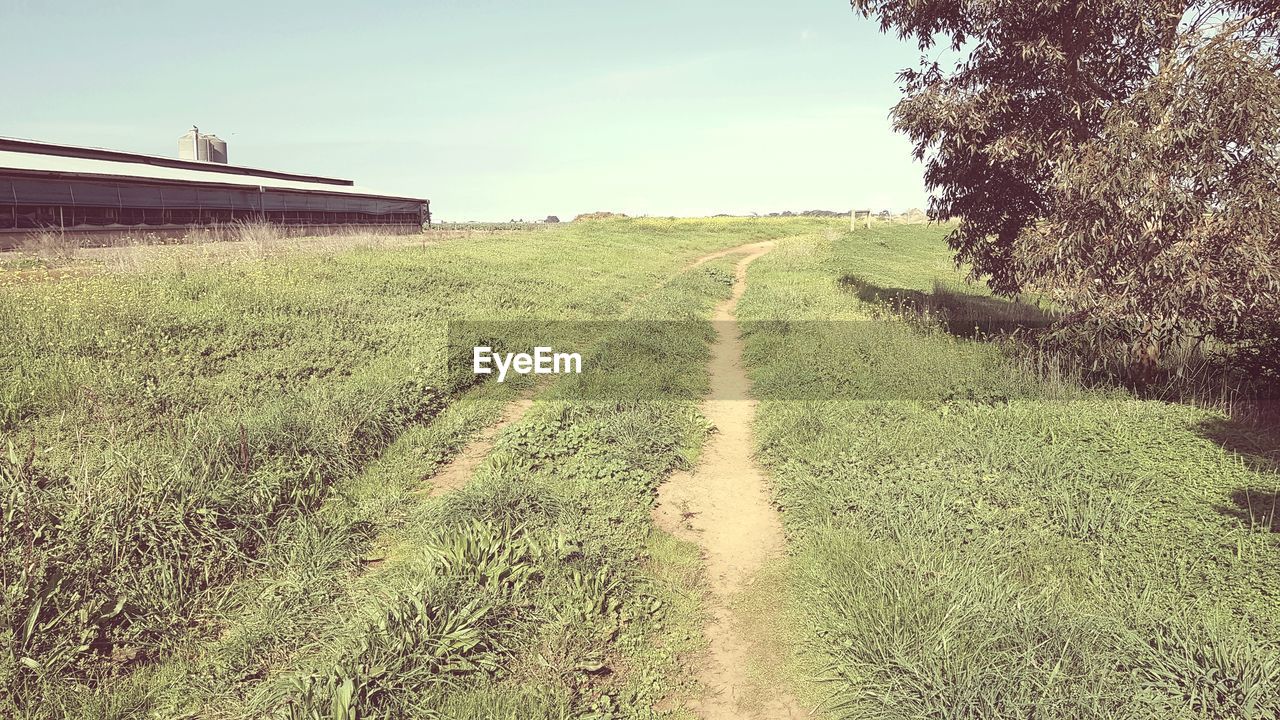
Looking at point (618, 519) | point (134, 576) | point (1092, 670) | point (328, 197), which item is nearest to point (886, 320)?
point (618, 519)

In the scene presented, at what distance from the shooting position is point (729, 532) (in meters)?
5.73

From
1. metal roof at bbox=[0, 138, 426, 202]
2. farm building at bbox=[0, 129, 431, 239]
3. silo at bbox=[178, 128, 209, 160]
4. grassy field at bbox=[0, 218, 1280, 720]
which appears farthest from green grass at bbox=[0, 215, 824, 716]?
silo at bbox=[178, 128, 209, 160]

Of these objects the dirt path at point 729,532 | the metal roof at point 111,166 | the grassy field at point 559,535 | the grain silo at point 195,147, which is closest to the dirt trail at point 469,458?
the grassy field at point 559,535

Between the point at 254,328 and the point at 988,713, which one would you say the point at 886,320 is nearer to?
the point at 988,713

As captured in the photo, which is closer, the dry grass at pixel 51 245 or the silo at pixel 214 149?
the dry grass at pixel 51 245

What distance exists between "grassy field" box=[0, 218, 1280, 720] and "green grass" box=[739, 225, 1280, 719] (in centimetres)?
3

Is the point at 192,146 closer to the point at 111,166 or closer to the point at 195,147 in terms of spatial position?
the point at 195,147

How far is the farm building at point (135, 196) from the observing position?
773 inches

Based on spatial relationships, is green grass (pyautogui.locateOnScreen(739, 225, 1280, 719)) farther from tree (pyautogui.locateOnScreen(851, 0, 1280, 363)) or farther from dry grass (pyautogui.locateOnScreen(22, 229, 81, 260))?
dry grass (pyautogui.locateOnScreen(22, 229, 81, 260))

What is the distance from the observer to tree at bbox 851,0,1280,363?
23.8ft

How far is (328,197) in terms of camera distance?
123 feet

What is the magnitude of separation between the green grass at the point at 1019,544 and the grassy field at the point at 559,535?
28 mm

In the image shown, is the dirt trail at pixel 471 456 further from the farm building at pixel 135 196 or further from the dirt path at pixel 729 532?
the farm building at pixel 135 196

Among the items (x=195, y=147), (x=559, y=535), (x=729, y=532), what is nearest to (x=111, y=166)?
(x=195, y=147)
